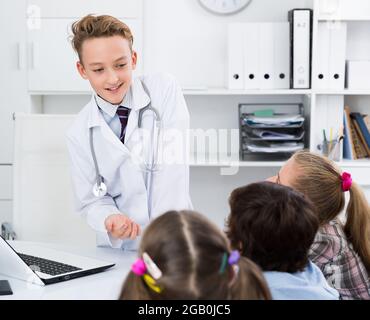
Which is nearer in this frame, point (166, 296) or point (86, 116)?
point (166, 296)

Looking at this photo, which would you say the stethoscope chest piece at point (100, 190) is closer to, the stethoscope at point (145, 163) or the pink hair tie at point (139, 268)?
the stethoscope at point (145, 163)

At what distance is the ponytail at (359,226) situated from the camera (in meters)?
1.20

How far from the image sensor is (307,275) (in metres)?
0.92

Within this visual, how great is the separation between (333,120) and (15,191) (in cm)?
99

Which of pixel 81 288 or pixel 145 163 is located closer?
pixel 81 288

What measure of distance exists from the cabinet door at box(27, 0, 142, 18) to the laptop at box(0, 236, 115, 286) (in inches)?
44.7

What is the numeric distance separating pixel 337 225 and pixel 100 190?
0.42 metres

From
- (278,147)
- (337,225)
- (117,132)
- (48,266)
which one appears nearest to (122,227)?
(48,266)

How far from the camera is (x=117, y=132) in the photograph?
4.29 feet

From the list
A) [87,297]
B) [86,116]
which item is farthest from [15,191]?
[87,297]

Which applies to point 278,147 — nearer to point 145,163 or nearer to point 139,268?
point 145,163

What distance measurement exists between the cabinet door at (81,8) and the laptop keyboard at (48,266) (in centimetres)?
117

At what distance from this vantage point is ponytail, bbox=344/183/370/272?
1.20 meters

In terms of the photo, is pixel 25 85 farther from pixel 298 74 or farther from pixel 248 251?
pixel 248 251
